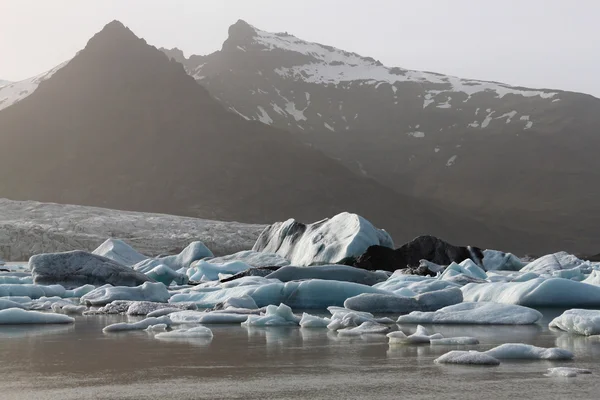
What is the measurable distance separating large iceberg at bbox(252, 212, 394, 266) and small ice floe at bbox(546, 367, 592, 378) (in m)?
17.8

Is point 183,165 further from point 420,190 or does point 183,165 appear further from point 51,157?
point 420,190

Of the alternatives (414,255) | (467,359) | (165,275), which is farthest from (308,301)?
(414,255)

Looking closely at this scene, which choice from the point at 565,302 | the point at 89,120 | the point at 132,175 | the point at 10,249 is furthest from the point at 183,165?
the point at 565,302

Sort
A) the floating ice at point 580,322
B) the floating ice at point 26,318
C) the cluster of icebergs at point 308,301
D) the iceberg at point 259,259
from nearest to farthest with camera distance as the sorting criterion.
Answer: the floating ice at point 580,322 < the cluster of icebergs at point 308,301 < the floating ice at point 26,318 < the iceberg at point 259,259

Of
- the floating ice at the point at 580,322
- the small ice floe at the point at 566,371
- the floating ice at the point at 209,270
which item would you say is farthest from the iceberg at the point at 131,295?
the small ice floe at the point at 566,371

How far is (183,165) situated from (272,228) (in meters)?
69.5

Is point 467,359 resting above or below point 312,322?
below

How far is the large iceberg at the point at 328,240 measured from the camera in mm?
24391

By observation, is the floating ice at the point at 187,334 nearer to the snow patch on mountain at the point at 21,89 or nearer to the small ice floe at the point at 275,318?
the small ice floe at the point at 275,318

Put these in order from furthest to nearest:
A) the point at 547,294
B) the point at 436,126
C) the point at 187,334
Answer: the point at 436,126
the point at 547,294
the point at 187,334

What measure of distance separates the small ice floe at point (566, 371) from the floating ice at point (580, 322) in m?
2.89

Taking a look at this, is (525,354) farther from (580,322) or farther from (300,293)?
(300,293)

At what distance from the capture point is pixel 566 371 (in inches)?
239

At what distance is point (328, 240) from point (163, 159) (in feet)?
252
